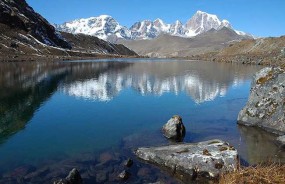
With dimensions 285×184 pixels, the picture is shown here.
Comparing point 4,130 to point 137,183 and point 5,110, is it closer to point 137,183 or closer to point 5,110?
point 5,110

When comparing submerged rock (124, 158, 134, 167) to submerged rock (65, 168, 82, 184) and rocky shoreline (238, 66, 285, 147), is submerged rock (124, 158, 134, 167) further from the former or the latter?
rocky shoreline (238, 66, 285, 147)

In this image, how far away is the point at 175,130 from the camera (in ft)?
114

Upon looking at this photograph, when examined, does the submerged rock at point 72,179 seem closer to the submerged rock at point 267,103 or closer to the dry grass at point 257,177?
the dry grass at point 257,177

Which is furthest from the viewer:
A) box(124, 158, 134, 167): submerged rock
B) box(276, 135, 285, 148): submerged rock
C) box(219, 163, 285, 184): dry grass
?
box(276, 135, 285, 148): submerged rock

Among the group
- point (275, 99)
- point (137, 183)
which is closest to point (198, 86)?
point (275, 99)

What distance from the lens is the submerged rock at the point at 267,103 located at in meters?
37.1

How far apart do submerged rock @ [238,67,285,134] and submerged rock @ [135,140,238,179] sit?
38.7 feet

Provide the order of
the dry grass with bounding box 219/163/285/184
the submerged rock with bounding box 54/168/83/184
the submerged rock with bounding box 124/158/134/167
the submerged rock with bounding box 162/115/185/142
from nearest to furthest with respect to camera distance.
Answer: the dry grass with bounding box 219/163/285/184
the submerged rock with bounding box 54/168/83/184
the submerged rock with bounding box 124/158/134/167
the submerged rock with bounding box 162/115/185/142

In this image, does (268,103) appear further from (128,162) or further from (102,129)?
(128,162)

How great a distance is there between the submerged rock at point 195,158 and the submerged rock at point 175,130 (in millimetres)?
5178

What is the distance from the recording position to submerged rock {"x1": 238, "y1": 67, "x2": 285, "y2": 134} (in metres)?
37.1

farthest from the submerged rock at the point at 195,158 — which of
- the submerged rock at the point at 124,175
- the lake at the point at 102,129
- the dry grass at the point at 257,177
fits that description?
the dry grass at the point at 257,177

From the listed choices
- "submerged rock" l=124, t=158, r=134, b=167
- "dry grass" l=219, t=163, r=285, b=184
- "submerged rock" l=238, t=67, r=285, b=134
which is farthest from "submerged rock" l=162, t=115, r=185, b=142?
"dry grass" l=219, t=163, r=285, b=184

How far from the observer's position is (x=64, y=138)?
35125 mm
